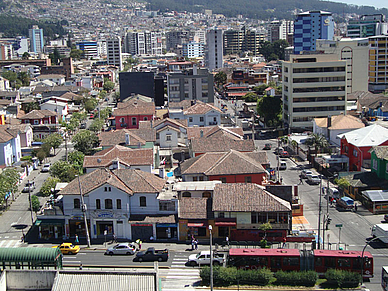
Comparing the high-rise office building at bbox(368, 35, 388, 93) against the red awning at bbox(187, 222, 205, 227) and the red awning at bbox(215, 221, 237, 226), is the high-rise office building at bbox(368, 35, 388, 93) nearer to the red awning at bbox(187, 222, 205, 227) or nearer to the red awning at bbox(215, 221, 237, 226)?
the red awning at bbox(215, 221, 237, 226)

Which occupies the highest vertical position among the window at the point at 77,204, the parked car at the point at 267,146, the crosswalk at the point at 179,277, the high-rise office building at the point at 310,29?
the high-rise office building at the point at 310,29

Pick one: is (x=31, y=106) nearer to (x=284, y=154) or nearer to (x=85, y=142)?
(x=85, y=142)

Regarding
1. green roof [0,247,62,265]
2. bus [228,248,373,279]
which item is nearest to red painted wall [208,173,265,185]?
bus [228,248,373,279]

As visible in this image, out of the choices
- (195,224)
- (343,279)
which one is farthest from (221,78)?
(343,279)

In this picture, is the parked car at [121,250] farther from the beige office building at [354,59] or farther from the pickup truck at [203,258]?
the beige office building at [354,59]

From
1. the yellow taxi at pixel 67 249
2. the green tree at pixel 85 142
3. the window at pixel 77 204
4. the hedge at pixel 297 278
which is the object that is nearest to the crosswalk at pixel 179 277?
the hedge at pixel 297 278

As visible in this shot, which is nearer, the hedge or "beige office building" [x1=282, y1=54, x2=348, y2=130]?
the hedge
